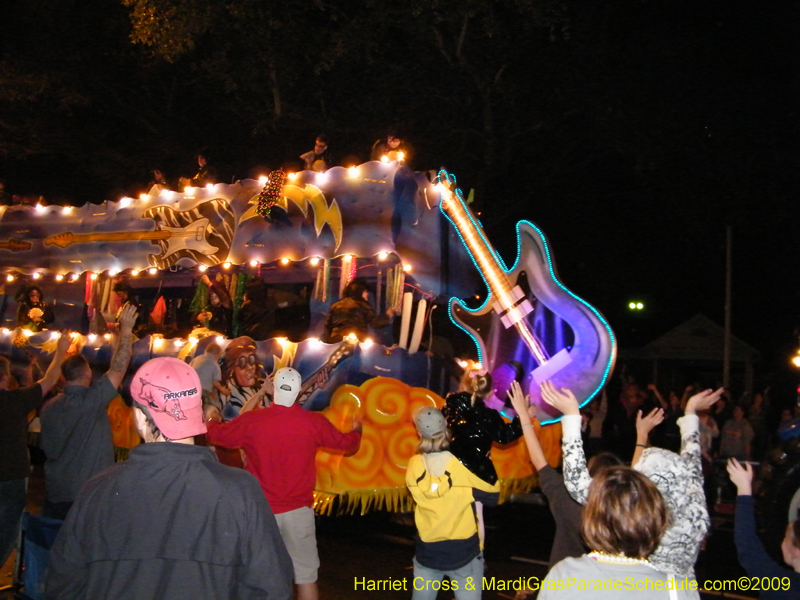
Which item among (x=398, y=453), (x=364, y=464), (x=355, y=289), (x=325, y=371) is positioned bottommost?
(x=364, y=464)

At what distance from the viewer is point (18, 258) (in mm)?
11828

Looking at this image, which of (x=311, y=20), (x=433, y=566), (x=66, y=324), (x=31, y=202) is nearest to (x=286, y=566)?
(x=433, y=566)

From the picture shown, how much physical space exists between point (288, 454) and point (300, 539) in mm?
555

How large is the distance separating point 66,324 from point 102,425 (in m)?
7.26

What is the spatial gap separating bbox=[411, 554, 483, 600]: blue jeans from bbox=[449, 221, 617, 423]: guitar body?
311 centimetres

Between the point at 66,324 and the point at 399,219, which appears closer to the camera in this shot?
the point at 399,219

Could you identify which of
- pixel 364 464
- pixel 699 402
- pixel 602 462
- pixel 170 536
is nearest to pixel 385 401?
pixel 364 464

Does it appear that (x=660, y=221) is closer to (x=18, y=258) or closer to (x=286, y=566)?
(x=18, y=258)

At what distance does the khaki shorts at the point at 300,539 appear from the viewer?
490 centimetres

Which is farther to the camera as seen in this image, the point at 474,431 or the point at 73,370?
the point at 474,431

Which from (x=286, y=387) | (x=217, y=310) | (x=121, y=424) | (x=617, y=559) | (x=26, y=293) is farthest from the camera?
(x=26, y=293)

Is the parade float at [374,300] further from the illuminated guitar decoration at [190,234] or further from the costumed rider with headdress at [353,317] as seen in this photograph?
the costumed rider with headdress at [353,317]

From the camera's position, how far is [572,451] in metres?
3.37

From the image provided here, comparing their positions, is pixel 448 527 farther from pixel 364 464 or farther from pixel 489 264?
pixel 489 264
